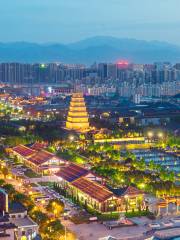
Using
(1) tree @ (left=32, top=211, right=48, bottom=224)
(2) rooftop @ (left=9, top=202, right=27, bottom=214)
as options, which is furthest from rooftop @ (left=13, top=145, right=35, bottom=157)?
(1) tree @ (left=32, top=211, right=48, bottom=224)

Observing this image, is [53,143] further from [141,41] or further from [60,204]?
[141,41]

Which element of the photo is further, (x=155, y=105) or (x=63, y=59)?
(x=63, y=59)

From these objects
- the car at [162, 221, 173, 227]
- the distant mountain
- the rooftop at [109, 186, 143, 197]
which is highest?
the distant mountain

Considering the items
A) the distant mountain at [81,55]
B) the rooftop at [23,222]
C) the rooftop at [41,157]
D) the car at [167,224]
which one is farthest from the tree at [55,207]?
the distant mountain at [81,55]

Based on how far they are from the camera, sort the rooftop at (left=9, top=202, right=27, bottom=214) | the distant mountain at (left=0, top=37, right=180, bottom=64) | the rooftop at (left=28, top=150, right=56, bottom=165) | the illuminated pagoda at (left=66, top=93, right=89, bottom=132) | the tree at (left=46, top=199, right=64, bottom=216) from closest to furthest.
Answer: the rooftop at (left=9, top=202, right=27, bottom=214) < the tree at (left=46, top=199, right=64, bottom=216) < the rooftop at (left=28, top=150, right=56, bottom=165) < the illuminated pagoda at (left=66, top=93, right=89, bottom=132) < the distant mountain at (left=0, top=37, right=180, bottom=64)

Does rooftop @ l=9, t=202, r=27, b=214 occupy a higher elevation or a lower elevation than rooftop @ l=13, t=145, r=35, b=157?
lower

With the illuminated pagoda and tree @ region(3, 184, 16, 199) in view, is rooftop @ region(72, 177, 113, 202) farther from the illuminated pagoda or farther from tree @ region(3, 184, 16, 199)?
the illuminated pagoda

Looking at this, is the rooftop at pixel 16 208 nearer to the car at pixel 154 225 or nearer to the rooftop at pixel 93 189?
the rooftop at pixel 93 189

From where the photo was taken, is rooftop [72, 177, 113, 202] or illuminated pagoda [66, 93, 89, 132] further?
illuminated pagoda [66, 93, 89, 132]

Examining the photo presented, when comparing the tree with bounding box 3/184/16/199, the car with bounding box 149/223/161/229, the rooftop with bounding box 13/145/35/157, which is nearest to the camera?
the car with bounding box 149/223/161/229

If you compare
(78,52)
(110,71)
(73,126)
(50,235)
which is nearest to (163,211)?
(50,235)

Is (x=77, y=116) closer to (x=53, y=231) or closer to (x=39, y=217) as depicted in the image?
(x=39, y=217)
